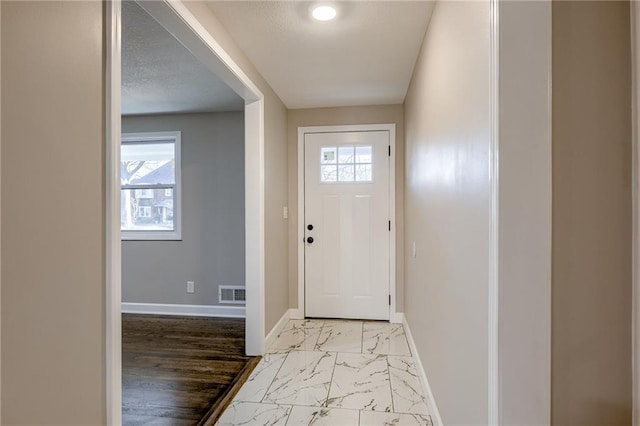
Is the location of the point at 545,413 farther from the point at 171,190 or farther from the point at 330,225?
the point at 171,190

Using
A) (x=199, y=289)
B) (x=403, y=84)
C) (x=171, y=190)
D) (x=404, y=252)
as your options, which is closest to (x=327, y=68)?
(x=403, y=84)

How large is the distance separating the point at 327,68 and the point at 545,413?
2.55 meters

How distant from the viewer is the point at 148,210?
13.0 feet

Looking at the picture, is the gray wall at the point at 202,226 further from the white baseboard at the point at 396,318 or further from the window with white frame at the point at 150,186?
the white baseboard at the point at 396,318

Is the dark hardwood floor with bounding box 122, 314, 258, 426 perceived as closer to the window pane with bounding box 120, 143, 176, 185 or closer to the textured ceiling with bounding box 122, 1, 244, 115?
the window pane with bounding box 120, 143, 176, 185

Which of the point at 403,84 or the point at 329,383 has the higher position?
the point at 403,84

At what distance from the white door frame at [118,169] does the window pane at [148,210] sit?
1.74 meters

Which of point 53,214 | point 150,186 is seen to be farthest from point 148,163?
point 53,214

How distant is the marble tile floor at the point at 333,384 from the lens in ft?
6.34

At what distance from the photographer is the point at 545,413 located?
0.89m

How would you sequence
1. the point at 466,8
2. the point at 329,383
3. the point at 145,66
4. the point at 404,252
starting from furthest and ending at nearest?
the point at 404,252 < the point at 145,66 < the point at 329,383 < the point at 466,8

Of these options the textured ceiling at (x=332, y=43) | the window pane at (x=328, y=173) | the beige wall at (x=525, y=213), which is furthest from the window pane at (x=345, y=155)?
the beige wall at (x=525, y=213)

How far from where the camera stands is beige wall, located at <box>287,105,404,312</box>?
11.7ft

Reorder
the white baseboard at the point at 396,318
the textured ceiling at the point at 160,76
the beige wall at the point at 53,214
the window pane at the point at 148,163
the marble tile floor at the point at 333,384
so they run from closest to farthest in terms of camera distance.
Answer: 1. the beige wall at the point at 53,214
2. the marble tile floor at the point at 333,384
3. the textured ceiling at the point at 160,76
4. the white baseboard at the point at 396,318
5. the window pane at the point at 148,163
